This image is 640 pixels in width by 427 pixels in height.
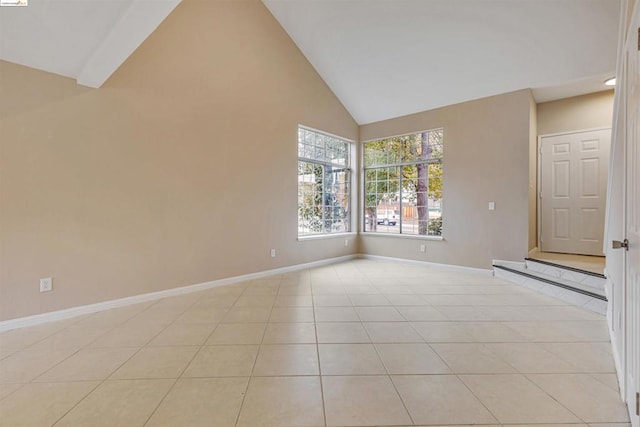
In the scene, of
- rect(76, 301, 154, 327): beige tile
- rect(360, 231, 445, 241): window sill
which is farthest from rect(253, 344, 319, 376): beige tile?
rect(360, 231, 445, 241): window sill

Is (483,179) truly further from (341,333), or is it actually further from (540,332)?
(341,333)

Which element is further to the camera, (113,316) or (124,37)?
(113,316)

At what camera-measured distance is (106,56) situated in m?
2.56

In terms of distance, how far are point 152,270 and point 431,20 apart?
15.9 ft

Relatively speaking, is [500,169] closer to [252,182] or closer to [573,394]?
[573,394]

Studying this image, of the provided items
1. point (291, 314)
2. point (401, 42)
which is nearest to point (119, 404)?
point (291, 314)

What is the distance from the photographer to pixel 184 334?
246 centimetres

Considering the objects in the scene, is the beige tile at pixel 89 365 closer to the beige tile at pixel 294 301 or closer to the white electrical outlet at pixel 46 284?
the white electrical outlet at pixel 46 284

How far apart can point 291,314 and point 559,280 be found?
139 inches

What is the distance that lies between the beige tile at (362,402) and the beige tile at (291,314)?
1.01m

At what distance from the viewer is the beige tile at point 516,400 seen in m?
1.49

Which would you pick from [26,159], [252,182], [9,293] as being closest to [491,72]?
[252,182]

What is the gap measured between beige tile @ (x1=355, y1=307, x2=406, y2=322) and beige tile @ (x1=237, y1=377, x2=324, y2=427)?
1.13 meters

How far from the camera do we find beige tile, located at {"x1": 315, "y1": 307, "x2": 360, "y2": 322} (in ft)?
9.18
